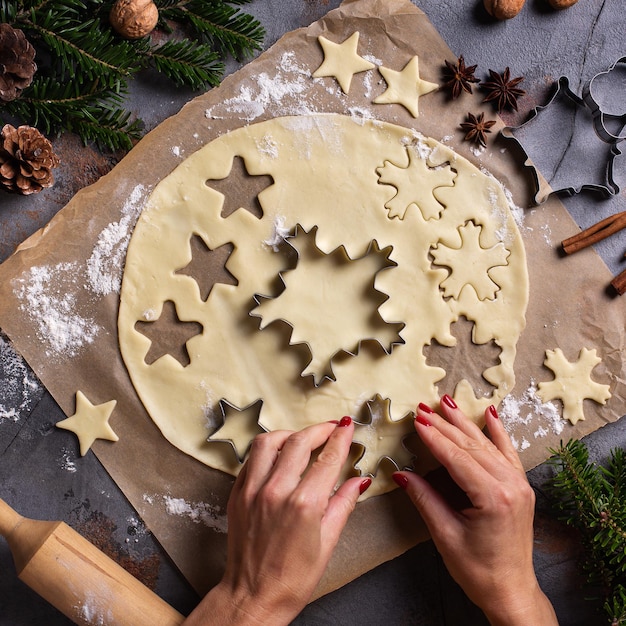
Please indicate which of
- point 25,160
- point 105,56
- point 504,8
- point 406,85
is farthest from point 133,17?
point 504,8

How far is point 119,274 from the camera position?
1376mm

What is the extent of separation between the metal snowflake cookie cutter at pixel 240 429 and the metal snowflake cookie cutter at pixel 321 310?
0.49ft

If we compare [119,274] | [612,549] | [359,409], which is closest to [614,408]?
[612,549]

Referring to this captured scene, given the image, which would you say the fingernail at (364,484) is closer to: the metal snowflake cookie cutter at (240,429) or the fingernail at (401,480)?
the fingernail at (401,480)

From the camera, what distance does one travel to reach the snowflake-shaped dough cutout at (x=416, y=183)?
1.41 m

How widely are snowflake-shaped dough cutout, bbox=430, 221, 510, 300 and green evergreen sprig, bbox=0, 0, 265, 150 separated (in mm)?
645

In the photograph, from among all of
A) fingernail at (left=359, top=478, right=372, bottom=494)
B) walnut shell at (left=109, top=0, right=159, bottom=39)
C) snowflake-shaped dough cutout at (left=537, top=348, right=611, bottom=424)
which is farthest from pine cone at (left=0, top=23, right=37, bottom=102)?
snowflake-shaped dough cutout at (left=537, top=348, right=611, bottom=424)

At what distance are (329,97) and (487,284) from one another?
0.57 metres

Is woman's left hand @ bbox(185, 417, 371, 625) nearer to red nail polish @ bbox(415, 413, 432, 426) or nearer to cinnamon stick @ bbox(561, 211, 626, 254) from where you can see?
red nail polish @ bbox(415, 413, 432, 426)

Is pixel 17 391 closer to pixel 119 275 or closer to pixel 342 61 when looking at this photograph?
pixel 119 275

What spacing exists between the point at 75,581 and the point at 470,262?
109cm

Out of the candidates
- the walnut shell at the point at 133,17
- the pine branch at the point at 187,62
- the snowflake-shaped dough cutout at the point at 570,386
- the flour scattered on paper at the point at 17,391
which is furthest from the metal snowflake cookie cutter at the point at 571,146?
the flour scattered on paper at the point at 17,391

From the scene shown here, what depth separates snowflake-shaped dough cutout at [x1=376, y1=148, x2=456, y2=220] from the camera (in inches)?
55.6

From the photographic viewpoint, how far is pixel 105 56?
4.17 feet
